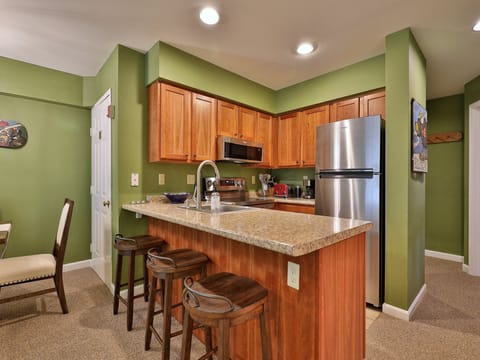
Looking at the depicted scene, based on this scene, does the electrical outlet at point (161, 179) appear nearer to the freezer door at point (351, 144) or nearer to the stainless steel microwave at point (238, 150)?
the stainless steel microwave at point (238, 150)

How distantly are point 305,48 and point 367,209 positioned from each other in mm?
1796

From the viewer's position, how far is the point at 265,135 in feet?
12.6

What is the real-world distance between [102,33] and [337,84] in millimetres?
2704

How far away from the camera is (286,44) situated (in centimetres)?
258

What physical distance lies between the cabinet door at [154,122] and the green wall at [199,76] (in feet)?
0.36

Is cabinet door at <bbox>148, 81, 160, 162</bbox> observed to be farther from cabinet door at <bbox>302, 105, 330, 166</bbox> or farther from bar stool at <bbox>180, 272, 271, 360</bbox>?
cabinet door at <bbox>302, 105, 330, 166</bbox>

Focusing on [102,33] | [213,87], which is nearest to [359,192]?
[213,87]

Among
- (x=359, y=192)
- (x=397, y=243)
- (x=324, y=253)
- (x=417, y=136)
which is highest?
(x=417, y=136)

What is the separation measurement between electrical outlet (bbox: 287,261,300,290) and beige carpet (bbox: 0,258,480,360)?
1.02 meters

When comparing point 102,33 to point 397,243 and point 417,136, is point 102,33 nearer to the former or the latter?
point 417,136

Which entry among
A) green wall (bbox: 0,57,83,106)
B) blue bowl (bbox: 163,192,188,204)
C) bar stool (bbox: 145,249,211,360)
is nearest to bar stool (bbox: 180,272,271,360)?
bar stool (bbox: 145,249,211,360)

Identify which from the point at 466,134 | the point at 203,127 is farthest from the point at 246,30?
the point at 466,134

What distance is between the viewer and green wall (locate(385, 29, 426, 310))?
220cm

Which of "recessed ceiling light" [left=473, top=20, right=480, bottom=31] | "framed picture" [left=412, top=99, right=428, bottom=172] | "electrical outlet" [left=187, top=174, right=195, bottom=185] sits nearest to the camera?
"recessed ceiling light" [left=473, top=20, right=480, bottom=31]
